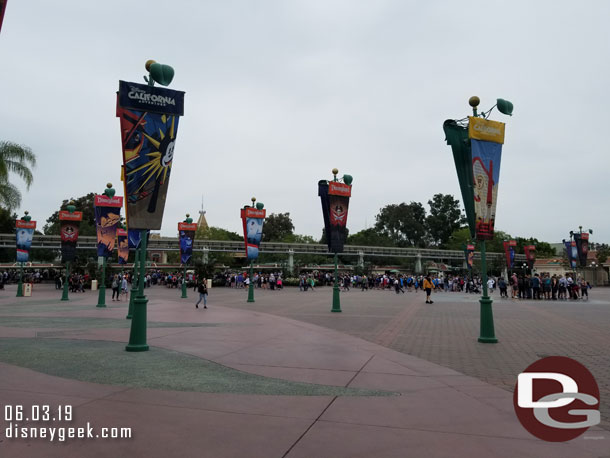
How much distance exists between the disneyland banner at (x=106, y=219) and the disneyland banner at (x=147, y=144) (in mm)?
10891

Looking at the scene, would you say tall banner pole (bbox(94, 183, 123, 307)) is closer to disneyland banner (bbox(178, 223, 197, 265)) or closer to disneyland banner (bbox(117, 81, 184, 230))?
disneyland banner (bbox(178, 223, 197, 265))

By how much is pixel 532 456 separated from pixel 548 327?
418 inches

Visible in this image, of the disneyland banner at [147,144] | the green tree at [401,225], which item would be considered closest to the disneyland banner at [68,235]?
the disneyland banner at [147,144]

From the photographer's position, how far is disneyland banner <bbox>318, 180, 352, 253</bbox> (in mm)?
18031

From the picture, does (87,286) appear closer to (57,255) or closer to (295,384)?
(295,384)

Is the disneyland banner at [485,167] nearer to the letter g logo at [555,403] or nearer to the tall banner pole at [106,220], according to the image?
the letter g logo at [555,403]

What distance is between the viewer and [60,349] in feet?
27.1

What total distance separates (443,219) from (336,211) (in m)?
101

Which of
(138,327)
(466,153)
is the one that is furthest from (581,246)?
(138,327)

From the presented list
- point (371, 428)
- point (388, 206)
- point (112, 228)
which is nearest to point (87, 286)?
point (112, 228)

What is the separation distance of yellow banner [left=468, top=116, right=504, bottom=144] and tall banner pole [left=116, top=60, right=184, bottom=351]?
6.95m

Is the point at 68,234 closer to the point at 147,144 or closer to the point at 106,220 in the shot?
the point at 106,220

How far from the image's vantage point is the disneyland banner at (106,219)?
18969 millimetres

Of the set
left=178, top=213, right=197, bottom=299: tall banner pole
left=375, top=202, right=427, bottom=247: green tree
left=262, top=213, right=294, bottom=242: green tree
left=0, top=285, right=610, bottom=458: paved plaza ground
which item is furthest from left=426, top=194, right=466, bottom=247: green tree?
left=0, top=285, right=610, bottom=458: paved plaza ground
